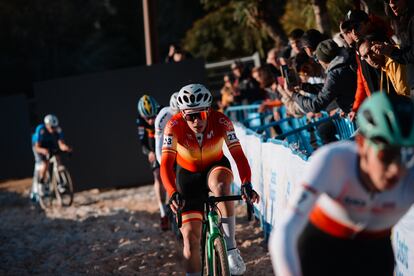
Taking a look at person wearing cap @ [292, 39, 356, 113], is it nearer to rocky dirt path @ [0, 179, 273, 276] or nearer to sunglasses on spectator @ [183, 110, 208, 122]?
sunglasses on spectator @ [183, 110, 208, 122]

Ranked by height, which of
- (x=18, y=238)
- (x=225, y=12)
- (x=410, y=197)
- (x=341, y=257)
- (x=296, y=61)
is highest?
(x=225, y=12)

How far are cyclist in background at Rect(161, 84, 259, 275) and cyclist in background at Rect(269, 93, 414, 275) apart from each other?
263cm

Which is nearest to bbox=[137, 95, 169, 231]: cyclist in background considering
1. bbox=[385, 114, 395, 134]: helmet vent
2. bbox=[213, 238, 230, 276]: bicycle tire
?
bbox=[213, 238, 230, 276]: bicycle tire

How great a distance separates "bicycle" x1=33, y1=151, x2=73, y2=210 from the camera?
15406 millimetres

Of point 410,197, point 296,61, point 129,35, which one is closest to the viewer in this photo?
point 410,197

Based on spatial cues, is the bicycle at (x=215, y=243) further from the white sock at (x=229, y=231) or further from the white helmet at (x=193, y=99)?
the white helmet at (x=193, y=99)

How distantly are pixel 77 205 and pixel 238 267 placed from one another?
9622 millimetres

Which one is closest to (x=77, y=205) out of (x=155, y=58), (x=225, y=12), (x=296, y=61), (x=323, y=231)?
(x=155, y=58)

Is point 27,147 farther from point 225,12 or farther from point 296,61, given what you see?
point 296,61

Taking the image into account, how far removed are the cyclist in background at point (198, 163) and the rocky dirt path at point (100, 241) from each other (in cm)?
173

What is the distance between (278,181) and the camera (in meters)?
8.49

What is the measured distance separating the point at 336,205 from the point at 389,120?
56cm

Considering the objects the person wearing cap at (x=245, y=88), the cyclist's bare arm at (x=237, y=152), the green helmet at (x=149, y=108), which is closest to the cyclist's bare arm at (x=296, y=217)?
the cyclist's bare arm at (x=237, y=152)

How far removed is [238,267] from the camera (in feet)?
21.7
